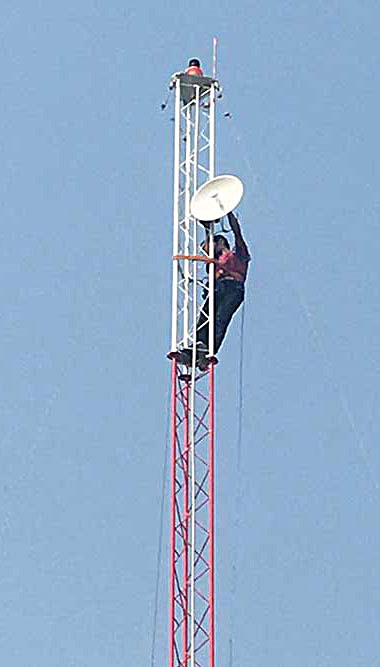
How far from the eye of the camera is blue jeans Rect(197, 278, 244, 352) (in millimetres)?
88875

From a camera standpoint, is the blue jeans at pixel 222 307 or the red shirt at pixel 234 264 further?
the red shirt at pixel 234 264

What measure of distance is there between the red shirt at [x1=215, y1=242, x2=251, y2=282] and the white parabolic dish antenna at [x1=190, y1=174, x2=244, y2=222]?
1222 millimetres

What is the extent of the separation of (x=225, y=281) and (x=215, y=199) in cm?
220

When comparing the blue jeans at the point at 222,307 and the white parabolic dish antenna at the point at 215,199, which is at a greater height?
the white parabolic dish antenna at the point at 215,199

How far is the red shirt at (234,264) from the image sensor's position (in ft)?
294

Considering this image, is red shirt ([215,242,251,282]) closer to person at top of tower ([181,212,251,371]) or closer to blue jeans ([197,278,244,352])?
person at top of tower ([181,212,251,371])

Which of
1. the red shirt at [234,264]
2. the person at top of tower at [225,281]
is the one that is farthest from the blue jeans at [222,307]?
the red shirt at [234,264]

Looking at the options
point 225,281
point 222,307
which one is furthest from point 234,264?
point 222,307

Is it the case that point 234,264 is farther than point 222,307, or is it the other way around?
point 234,264

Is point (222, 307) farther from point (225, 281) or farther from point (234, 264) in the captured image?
point (234, 264)

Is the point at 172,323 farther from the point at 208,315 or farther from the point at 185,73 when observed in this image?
the point at 185,73

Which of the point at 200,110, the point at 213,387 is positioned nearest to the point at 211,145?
the point at 200,110

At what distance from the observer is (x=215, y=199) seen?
88.9m

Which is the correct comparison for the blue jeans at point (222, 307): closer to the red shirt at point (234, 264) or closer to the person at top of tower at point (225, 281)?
the person at top of tower at point (225, 281)
